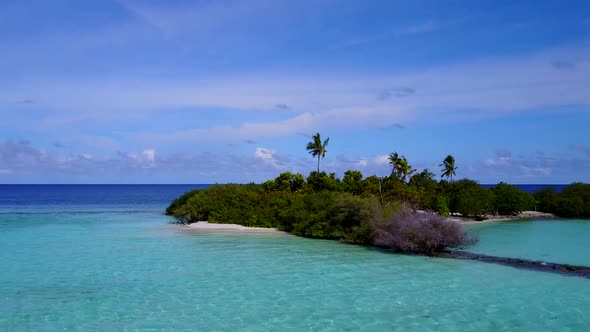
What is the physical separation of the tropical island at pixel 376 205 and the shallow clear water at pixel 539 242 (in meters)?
2.80

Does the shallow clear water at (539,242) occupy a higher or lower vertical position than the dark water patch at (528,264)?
higher

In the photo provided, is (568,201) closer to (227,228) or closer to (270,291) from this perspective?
(227,228)

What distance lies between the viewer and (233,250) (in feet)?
95.2

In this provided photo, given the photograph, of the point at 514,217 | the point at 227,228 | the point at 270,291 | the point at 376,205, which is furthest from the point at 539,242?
the point at 514,217

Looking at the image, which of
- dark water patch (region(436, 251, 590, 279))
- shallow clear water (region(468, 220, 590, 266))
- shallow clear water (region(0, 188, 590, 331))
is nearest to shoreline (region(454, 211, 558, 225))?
shallow clear water (region(468, 220, 590, 266))

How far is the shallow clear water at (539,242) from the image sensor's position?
28469mm

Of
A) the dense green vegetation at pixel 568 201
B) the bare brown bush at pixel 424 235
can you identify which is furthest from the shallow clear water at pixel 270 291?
the dense green vegetation at pixel 568 201

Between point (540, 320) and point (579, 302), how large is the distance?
3.12 m

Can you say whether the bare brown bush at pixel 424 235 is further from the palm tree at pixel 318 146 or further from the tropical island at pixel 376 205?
the palm tree at pixel 318 146

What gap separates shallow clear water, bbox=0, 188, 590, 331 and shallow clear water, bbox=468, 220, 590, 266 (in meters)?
6.10

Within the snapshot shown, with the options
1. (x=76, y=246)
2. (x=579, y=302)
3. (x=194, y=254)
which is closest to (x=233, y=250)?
(x=194, y=254)

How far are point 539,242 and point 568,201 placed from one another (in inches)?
1295

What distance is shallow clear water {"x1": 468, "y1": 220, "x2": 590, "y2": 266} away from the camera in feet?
93.4

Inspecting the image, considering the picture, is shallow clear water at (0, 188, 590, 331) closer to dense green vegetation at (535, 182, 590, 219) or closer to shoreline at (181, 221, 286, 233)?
shoreline at (181, 221, 286, 233)
